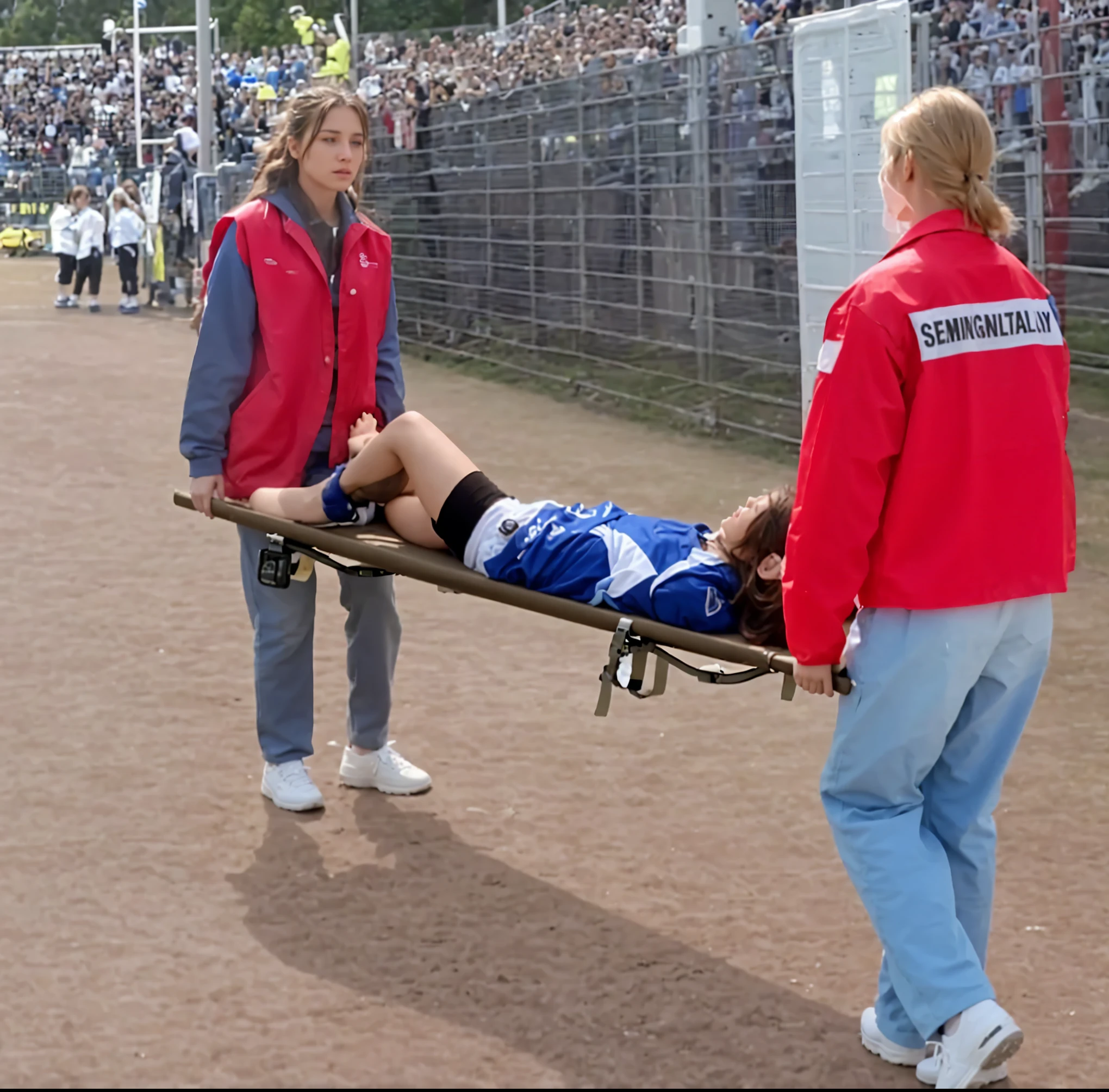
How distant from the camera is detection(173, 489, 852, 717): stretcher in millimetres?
3840

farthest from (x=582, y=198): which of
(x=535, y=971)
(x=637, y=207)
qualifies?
(x=535, y=971)

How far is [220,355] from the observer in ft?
16.6

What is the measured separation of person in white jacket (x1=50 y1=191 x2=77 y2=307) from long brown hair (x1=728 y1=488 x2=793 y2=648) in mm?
23255

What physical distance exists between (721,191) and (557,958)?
8449mm

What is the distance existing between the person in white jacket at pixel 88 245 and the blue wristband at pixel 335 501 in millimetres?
21243

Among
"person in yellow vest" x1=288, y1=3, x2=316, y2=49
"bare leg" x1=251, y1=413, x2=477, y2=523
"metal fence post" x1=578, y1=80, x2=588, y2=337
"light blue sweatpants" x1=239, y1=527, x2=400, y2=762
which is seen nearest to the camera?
"bare leg" x1=251, y1=413, x2=477, y2=523

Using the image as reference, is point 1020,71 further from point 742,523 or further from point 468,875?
point 468,875

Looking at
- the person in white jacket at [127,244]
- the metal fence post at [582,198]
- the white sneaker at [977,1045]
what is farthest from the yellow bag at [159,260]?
the white sneaker at [977,1045]

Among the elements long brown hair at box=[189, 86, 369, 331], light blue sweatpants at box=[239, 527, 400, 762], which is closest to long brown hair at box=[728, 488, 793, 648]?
light blue sweatpants at box=[239, 527, 400, 762]

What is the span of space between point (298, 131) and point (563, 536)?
1.51 metres

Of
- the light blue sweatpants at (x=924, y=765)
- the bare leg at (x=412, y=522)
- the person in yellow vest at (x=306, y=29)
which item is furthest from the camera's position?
the person in yellow vest at (x=306, y=29)

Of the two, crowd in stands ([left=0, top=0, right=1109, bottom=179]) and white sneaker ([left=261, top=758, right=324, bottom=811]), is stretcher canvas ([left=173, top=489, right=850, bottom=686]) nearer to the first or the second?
white sneaker ([left=261, top=758, right=324, bottom=811])

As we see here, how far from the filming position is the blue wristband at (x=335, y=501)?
4.97 metres

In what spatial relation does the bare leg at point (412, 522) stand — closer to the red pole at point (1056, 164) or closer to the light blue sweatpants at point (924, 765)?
the light blue sweatpants at point (924, 765)
